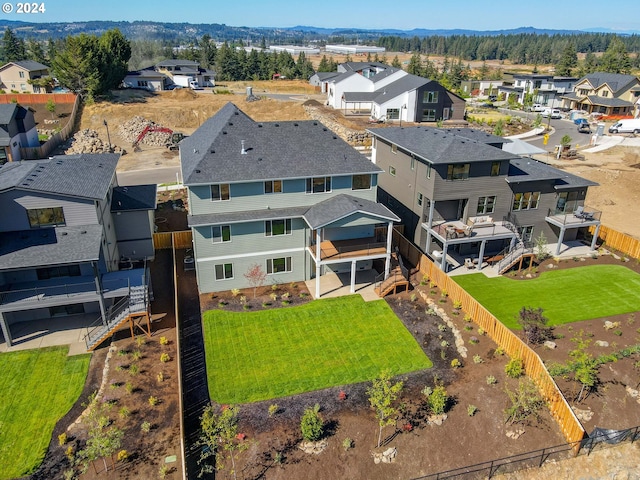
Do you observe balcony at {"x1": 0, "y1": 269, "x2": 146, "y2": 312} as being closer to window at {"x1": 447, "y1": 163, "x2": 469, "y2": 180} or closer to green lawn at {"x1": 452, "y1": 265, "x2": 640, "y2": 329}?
window at {"x1": 447, "y1": 163, "x2": 469, "y2": 180}

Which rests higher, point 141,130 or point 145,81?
point 145,81

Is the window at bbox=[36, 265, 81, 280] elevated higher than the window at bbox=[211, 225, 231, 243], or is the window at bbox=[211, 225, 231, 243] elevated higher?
the window at bbox=[211, 225, 231, 243]

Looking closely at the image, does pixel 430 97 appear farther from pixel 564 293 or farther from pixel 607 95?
pixel 564 293

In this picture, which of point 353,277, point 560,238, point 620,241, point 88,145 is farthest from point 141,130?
point 620,241

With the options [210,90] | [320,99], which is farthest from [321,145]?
[210,90]

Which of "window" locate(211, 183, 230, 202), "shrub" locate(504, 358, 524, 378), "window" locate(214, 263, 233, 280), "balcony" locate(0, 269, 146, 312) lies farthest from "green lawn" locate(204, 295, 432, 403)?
"window" locate(211, 183, 230, 202)

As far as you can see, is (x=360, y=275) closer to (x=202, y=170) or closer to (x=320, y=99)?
(x=202, y=170)

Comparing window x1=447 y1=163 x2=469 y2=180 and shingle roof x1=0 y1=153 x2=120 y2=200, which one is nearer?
shingle roof x1=0 y1=153 x2=120 y2=200
